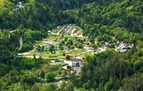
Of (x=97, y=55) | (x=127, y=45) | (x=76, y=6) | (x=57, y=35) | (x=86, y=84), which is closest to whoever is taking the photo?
(x=86, y=84)

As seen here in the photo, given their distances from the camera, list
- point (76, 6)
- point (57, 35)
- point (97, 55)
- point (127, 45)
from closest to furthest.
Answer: point (97, 55) → point (127, 45) → point (57, 35) → point (76, 6)

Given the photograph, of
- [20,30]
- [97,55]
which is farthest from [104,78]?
[20,30]

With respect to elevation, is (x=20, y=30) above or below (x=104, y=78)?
above

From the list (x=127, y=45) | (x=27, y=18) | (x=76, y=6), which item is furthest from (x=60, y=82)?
(x=76, y=6)

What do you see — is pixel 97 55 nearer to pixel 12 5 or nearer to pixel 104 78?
pixel 104 78

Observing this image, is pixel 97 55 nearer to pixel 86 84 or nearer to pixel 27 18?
pixel 86 84

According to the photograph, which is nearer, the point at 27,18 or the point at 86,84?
the point at 86,84
